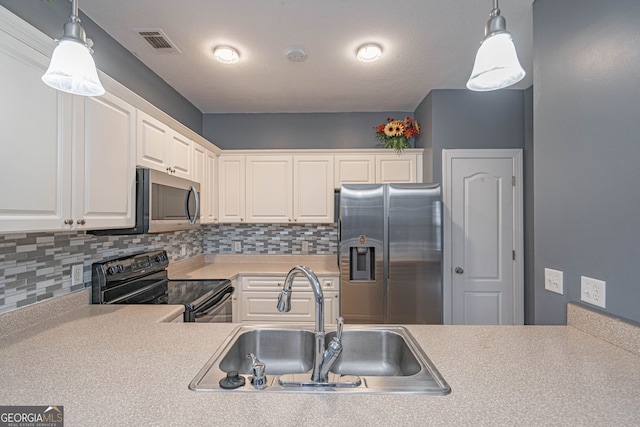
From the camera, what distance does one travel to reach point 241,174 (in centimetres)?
339

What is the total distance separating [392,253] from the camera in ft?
8.98

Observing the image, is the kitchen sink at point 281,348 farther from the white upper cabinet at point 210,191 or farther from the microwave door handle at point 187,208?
the white upper cabinet at point 210,191

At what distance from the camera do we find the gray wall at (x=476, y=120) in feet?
9.86

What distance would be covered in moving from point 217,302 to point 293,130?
211 centimetres

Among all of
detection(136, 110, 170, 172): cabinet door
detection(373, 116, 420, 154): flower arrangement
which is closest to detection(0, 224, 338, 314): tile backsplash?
detection(136, 110, 170, 172): cabinet door

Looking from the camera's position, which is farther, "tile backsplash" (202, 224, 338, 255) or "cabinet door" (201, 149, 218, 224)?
"tile backsplash" (202, 224, 338, 255)

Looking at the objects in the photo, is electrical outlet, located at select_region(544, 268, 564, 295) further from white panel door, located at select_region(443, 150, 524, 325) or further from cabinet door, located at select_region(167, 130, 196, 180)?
cabinet door, located at select_region(167, 130, 196, 180)

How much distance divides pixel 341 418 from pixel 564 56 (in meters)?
1.78

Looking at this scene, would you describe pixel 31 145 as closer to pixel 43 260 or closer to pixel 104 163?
pixel 104 163

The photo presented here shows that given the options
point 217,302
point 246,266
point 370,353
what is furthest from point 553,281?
point 246,266

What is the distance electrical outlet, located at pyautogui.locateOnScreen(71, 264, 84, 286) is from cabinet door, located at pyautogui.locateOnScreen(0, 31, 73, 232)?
1.82 feet

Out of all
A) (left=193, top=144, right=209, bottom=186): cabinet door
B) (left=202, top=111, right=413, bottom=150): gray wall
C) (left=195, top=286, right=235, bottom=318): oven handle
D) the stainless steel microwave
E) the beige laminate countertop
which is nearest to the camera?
the beige laminate countertop

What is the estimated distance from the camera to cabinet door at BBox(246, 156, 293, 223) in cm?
335

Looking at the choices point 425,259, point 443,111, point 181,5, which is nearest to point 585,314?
point 425,259
